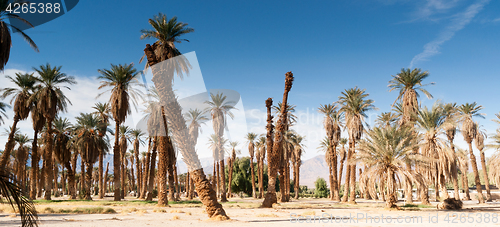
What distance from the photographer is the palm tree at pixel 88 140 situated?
129 feet

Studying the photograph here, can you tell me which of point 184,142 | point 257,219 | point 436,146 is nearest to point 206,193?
point 184,142

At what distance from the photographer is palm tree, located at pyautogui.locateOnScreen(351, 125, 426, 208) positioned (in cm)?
2439

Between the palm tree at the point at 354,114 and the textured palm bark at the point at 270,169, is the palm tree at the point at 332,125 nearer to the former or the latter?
the palm tree at the point at 354,114

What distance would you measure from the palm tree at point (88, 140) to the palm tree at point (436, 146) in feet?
126

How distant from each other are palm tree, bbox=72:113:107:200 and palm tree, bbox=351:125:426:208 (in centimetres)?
3228

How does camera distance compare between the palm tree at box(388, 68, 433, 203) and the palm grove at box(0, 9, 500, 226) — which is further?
the palm tree at box(388, 68, 433, 203)

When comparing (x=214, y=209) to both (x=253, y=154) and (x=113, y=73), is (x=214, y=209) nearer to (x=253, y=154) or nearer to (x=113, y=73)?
(x=113, y=73)

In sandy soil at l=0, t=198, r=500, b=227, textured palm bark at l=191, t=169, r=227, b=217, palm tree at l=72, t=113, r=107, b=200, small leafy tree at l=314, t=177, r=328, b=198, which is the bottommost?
small leafy tree at l=314, t=177, r=328, b=198

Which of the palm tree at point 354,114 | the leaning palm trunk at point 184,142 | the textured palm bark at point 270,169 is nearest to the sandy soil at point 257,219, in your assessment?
the leaning palm trunk at point 184,142

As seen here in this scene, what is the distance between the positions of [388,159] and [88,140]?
1394 inches

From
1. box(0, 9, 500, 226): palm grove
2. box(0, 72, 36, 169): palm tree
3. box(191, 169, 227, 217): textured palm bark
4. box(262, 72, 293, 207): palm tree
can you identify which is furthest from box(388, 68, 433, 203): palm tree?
box(0, 72, 36, 169): palm tree

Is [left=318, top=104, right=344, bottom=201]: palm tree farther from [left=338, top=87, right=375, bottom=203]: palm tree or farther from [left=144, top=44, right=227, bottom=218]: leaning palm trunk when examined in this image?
[left=144, top=44, right=227, bottom=218]: leaning palm trunk

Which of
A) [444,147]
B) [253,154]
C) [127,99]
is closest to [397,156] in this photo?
[444,147]

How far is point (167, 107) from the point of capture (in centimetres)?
1505
